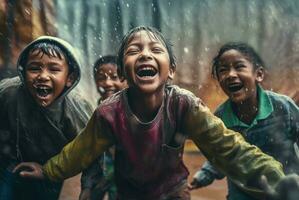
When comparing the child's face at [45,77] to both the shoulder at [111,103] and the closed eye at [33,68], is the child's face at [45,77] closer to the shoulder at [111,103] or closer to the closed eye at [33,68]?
the closed eye at [33,68]

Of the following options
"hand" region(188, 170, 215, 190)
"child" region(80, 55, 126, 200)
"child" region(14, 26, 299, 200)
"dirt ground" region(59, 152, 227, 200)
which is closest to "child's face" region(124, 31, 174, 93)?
"child" region(14, 26, 299, 200)

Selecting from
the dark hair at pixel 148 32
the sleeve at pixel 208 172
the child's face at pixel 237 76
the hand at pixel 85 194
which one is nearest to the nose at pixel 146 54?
the dark hair at pixel 148 32

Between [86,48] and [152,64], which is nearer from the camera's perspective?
[152,64]

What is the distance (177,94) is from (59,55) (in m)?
0.70

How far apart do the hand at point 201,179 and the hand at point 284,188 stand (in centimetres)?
32

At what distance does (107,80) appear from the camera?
3221 mm

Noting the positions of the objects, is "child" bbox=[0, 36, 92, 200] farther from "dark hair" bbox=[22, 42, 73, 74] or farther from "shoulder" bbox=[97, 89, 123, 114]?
"shoulder" bbox=[97, 89, 123, 114]

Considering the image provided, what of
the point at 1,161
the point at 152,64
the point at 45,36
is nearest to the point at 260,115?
the point at 152,64

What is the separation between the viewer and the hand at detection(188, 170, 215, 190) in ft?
10.3

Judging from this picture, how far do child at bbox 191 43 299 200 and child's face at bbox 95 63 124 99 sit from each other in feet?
1.85

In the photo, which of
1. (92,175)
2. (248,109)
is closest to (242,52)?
(248,109)

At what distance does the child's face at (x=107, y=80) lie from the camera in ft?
10.5

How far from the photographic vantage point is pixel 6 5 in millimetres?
3270

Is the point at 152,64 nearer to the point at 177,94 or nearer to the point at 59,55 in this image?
the point at 177,94
